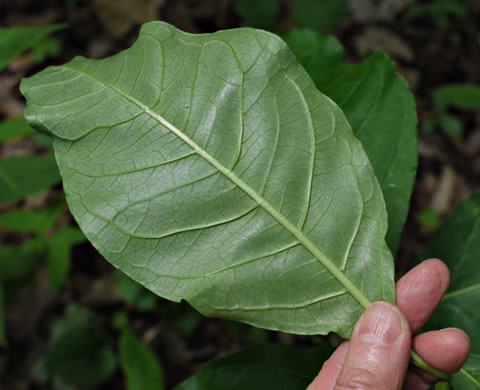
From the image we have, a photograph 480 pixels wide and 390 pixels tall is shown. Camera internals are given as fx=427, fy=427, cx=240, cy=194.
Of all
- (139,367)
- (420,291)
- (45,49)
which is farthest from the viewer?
(45,49)

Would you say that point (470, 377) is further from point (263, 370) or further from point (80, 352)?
point (80, 352)

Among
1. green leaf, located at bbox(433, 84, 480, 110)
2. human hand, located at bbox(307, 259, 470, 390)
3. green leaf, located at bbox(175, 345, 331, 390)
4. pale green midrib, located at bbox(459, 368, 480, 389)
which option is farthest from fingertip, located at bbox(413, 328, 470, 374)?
green leaf, located at bbox(433, 84, 480, 110)

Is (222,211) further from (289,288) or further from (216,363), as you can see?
(216,363)

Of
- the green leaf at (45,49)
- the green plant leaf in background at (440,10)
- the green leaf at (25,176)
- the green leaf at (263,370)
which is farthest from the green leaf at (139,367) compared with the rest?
the green plant leaf in background at (440,10)

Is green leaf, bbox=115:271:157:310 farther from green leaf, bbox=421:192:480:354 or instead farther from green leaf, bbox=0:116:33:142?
green leaf, bbox=421:192:480:354

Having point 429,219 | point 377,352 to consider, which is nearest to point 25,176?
point 377,352

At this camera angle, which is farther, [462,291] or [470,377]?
[462,291]

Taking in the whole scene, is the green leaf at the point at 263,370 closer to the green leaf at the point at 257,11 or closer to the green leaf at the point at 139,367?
the green leaf at the point at 139,367
